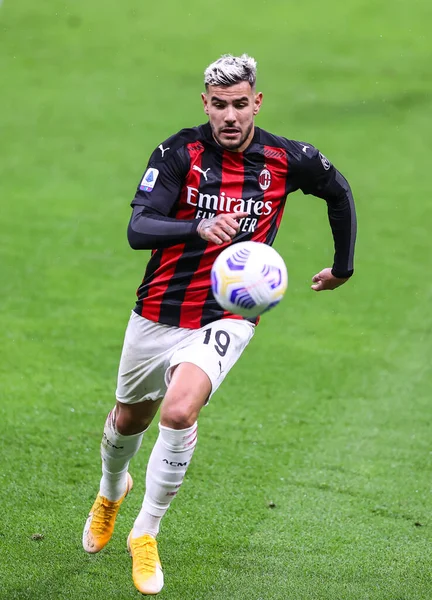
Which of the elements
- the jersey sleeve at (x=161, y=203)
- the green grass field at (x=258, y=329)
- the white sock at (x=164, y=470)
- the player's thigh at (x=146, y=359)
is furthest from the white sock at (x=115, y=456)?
the jersey sleeve at (x=161, y=203)

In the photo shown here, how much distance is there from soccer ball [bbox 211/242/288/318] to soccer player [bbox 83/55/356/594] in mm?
249

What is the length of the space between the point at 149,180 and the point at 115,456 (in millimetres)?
1608

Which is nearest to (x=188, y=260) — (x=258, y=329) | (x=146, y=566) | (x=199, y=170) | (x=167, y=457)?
(x=199, y=170)

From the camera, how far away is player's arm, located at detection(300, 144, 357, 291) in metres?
5.11

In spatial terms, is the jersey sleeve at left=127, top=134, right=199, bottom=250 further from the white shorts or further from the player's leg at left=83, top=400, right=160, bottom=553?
the player's leg at left=83, top=400, right=160, bottom=553

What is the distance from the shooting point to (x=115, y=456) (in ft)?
17.6

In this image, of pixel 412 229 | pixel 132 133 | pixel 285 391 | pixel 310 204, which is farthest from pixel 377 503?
pixel 132 133

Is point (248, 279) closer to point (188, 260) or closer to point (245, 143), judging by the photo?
point (188, 260)

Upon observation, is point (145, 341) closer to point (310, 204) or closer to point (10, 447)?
point (10, 447)

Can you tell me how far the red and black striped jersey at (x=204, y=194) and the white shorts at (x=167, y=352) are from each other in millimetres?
71

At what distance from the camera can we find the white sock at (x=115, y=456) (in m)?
5.30

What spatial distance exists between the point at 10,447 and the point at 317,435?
2.28 metres

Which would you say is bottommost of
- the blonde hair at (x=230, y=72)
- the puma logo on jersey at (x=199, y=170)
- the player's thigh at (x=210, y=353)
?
the player's thigh at (x=210, y=353)

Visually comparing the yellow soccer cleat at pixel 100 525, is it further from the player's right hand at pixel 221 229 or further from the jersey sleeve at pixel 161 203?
the player's right hand at pixel 221 229
